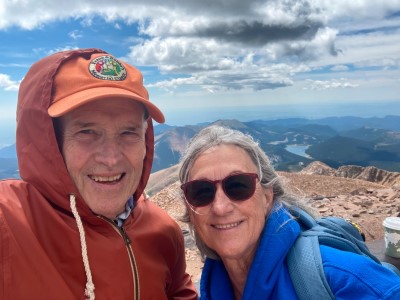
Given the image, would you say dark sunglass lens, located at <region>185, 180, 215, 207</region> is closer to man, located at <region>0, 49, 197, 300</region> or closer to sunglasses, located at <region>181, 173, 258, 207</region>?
sunglasses, located at <region>181, 173, 258, 207</region>

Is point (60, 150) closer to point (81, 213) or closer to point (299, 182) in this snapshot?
point (81, 213)

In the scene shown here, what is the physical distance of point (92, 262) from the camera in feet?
8.27

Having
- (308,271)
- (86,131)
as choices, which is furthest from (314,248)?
(86,131)

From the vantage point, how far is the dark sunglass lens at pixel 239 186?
2869mm

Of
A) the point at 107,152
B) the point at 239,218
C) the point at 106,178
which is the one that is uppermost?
the point at 107,152

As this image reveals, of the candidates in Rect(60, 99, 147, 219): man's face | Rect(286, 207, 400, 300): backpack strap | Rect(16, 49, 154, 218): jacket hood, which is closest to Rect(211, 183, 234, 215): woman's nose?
Rect(286, 207, 400, 300): backpack strap

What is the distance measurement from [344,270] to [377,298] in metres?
0.23

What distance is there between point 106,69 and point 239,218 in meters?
1.55

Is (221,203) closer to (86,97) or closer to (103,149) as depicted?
(103,149)

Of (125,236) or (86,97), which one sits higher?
(86,97)

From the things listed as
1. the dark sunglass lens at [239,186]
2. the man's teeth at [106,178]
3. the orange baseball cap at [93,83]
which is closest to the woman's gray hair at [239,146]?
the dark sunglass lens at [239,186]

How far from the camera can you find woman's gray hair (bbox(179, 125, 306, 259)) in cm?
303

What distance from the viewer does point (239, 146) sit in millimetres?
3010

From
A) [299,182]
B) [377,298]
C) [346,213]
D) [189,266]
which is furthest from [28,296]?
[299,182]
